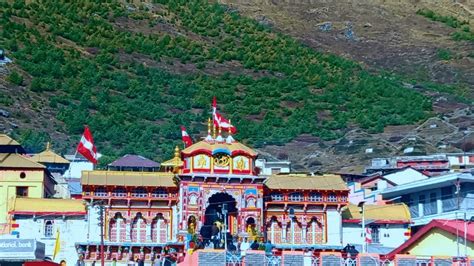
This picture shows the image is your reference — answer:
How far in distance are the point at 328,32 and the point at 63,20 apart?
35440mm

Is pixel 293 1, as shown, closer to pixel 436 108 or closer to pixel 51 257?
pixel 436 108

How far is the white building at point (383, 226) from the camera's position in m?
74.9

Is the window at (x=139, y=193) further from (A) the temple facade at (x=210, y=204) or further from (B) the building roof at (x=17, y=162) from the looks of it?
(B) the building roof at (x=17, y=162)

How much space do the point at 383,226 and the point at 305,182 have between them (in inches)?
191

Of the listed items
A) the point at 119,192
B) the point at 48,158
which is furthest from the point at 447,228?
the point at 48,158

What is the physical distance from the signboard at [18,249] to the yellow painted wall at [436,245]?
16.9 m

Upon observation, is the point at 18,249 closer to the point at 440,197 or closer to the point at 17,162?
the point at 17,162

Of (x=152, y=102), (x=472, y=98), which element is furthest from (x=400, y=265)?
(x=472, y=98)

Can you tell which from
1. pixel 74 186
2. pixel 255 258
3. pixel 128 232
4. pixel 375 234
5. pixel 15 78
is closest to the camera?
pixel 255 258

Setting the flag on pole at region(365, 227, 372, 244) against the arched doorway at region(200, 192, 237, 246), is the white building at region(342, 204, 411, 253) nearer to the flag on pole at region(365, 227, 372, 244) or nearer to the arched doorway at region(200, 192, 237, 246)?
the flag on pole at region(365, 227, 372, 244)

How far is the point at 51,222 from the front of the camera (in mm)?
72438

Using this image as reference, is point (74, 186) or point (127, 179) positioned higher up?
point (74, 186)

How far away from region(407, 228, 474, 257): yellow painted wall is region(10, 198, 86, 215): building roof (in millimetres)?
23687

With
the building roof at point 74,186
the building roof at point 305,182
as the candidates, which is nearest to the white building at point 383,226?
the building roof at point 305,182
